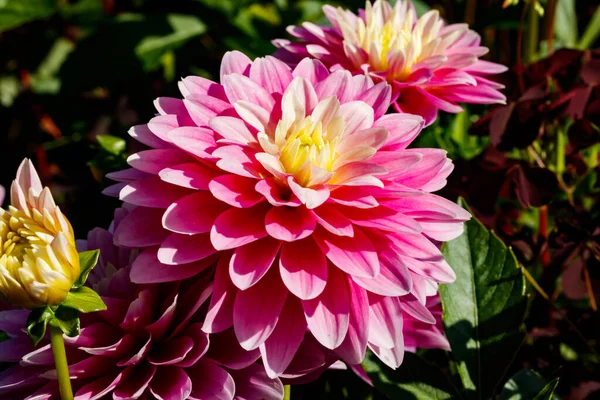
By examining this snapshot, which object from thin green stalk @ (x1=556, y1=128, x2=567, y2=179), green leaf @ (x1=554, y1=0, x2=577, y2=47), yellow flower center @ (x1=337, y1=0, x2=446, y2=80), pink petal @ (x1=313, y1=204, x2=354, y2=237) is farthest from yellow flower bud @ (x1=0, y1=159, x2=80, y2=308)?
green leaf @ (x1=554, y1=0, x2=577, y2=47)

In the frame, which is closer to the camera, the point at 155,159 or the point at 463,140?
the point at 155,159

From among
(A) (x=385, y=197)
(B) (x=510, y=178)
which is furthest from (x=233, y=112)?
(B) (x=510, y=178)

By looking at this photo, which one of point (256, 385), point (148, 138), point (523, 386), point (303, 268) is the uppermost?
point (148, 138)

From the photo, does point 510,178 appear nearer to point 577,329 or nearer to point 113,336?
point 577,329

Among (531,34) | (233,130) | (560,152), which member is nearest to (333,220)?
(233,130)

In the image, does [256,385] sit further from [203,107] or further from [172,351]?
[203,107]

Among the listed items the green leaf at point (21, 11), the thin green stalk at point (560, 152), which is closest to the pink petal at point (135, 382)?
the thin green stalk at point (560, 152)

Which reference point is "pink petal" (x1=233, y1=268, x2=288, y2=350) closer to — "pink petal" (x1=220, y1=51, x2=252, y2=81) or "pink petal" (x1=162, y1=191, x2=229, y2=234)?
"pink petal" (x1=162, y1=191, x2=229, y2=234)

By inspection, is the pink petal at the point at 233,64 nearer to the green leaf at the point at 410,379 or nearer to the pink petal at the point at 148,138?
the pink petal at the point at 148,138
